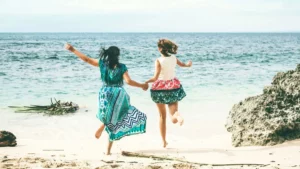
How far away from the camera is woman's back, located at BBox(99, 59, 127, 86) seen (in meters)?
4.59

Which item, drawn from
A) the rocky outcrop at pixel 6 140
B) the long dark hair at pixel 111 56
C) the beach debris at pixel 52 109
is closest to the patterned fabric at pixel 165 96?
the long dark hair at pixel 111 56

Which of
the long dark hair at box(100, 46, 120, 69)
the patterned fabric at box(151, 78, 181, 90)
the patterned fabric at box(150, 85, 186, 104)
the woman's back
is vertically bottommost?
the patterned fabric at box(150, 85, 186, 104)

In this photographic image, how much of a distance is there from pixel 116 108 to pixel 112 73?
0.46m

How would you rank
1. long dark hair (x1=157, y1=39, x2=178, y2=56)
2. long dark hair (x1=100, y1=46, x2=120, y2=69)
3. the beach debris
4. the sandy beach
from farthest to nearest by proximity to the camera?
1. the beach debris
2. long dark hair (x1=157, y1=39, x2=178, y2=56)
3. long dark hair (x1=100, y1=46, x2=120, y2=69)
4. the sandy beach

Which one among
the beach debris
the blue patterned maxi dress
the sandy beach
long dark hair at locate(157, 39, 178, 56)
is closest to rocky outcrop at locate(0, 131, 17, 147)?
the sandy beach

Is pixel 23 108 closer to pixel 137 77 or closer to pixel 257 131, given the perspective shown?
pixel 257 131

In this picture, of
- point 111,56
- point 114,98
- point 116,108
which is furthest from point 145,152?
point 111,56

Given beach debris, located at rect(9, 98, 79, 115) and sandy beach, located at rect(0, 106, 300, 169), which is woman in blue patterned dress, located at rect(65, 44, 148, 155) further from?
beach debris, located at rect(9, 98, 79, 115)

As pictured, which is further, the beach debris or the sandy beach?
the beach debris

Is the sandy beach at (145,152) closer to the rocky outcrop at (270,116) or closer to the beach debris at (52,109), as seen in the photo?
the rocky outcrop at (270,116)

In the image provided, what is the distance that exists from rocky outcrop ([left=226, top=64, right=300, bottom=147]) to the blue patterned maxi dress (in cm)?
170

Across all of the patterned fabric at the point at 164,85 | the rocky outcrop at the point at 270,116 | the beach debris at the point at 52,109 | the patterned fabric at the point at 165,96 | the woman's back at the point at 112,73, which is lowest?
the beach debris at the point at 52,109

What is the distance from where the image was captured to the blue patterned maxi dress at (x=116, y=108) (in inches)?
182

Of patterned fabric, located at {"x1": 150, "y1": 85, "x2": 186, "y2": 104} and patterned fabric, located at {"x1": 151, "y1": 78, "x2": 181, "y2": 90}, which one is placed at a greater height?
patterned fabric, located at {"x1": 151, "y1": 78, "x2": 181, "y2": 90}
